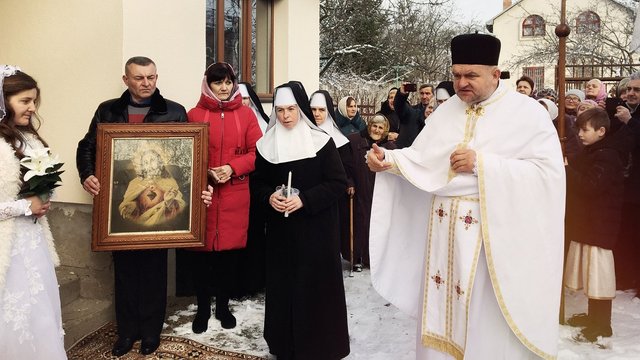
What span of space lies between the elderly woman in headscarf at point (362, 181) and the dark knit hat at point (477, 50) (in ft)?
12.5

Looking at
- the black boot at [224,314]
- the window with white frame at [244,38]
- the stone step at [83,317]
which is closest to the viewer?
the stone step at [83,317]

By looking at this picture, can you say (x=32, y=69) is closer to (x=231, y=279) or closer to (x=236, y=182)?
(x=236, y=182)

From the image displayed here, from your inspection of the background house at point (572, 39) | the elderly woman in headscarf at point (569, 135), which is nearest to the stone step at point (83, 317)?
the elderly woman in headscarf at point (569, 135)

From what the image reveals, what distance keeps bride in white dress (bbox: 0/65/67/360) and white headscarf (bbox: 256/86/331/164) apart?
167 cm

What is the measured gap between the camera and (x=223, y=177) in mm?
4992

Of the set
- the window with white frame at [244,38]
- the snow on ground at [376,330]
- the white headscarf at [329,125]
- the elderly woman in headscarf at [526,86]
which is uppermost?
the window with white frame at [244,38]

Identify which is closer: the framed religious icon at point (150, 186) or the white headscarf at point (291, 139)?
the white headscarf at point (291, 139)

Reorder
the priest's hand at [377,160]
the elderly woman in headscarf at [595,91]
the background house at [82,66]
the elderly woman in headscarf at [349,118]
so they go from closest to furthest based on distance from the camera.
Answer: the priest's hand at [377,160], the background house at [82,66], the elderly woman in headscarf at [595,91], the elderly woman in headscarf at [349,118]

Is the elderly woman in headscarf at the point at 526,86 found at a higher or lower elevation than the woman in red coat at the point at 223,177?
higher

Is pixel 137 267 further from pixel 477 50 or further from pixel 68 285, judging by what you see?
pixel 477 50

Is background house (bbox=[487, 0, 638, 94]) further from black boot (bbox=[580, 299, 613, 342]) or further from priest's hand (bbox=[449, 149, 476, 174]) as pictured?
priest's hand (bbox=[449, 149, 476, 174])

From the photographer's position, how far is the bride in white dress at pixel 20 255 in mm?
3479

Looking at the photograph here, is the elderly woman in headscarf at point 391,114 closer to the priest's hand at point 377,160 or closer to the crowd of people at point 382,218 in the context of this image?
the crowd of people at point 382,218

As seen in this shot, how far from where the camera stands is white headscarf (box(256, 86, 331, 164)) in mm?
4395
